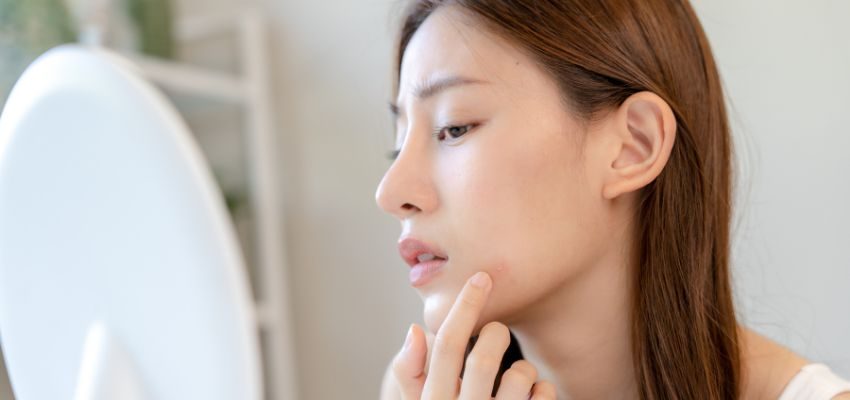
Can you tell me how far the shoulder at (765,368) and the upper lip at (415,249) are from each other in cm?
35

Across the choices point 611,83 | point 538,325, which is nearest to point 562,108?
point 611,83

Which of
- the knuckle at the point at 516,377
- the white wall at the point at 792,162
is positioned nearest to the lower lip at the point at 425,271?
the knuckle at the point at 516,377

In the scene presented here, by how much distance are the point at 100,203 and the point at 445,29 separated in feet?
1.23

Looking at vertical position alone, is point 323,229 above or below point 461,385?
above

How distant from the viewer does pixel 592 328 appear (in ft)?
3.02

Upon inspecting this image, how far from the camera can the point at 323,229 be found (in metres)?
1.77

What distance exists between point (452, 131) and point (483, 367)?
23 centimetres

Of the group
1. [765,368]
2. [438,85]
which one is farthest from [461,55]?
[765,368]

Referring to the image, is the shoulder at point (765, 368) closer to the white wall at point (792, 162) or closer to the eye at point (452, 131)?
the white wall at point (792, 162)

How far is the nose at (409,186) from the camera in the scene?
83 centimetres

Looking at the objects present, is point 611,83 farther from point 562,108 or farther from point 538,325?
point 538,325

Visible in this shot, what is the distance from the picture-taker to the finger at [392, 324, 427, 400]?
0.85 meters

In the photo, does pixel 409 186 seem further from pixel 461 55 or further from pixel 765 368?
pixel 765 368

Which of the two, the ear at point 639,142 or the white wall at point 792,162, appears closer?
the ear at point 639,142
